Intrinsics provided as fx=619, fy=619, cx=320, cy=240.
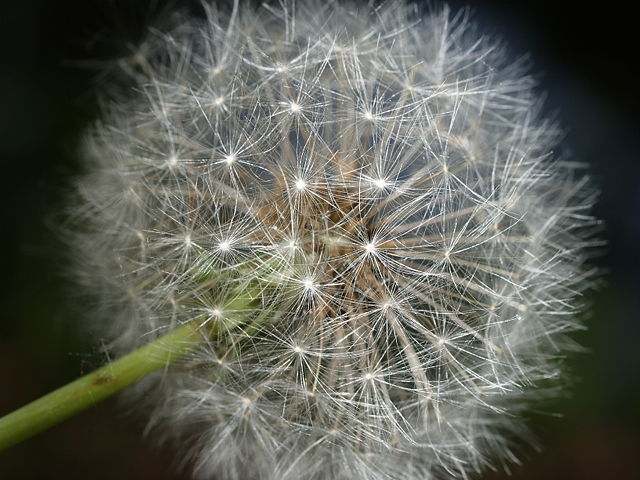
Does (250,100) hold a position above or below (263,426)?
above

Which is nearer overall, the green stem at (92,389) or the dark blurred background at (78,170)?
the green stem at (92,389)

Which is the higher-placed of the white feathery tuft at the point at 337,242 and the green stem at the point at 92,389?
the white feathery tuft at the point at 337,242

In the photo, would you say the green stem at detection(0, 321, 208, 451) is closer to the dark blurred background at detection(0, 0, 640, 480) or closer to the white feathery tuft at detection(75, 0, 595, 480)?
the white feathery tuft at detection(75, 0, 595, 480)

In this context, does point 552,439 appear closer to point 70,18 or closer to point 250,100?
point 250,100

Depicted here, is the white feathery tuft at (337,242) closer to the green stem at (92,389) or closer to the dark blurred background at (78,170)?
the green stem at (92,389)

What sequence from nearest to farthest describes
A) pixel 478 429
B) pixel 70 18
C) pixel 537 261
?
1. pixel 537 261
2. pixel 478 429
3. pixel 70 18

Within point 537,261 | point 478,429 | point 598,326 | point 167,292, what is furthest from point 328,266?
point 598,326

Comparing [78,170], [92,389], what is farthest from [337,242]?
[78,170]

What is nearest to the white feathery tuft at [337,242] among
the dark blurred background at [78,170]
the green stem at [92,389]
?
the green stem at [92,389]
